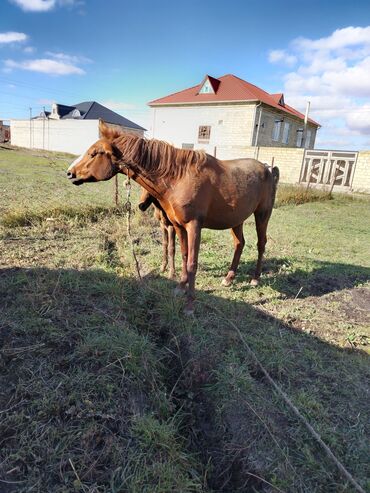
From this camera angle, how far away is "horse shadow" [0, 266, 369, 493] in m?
1.96

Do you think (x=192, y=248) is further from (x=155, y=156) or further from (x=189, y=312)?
(x=155, y=156)

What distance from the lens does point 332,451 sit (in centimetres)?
218

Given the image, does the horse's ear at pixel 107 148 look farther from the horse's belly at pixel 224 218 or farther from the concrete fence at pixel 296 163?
the concrete fence at pixel 296 163

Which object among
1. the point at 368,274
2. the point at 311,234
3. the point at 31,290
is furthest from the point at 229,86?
the point at 31,290

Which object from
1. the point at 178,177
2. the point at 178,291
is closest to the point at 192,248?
the point at 178,291

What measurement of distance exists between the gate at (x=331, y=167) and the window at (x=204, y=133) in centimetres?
1392

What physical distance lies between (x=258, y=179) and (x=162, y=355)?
104 inches

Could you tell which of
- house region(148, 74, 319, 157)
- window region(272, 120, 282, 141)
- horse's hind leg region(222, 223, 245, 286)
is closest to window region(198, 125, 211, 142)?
house region(148, 74, 319, 157)

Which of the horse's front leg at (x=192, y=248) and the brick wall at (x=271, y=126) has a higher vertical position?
the brick wall at (x=271, y=126)

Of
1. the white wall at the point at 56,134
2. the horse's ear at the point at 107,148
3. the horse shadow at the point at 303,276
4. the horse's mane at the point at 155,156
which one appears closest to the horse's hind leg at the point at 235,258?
the horse shadow at the point at 303,276

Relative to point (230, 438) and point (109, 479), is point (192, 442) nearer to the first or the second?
point (230, 438)

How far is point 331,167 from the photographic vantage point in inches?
762

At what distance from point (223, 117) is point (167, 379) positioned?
31375 millimetres

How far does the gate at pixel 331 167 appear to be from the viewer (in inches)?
750
